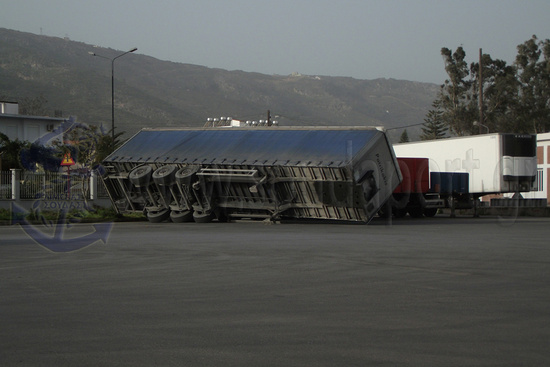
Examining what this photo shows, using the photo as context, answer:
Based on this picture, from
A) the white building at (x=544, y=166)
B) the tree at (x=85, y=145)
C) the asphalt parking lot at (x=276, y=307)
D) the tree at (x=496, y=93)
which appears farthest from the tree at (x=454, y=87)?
the asphalt parking lot at (x=276, y=307)

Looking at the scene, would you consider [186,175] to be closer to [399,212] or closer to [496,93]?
[399,212]

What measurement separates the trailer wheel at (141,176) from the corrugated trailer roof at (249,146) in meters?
0.38

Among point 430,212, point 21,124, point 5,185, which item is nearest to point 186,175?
point 5,185

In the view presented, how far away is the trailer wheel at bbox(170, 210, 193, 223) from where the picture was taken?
92.0ft

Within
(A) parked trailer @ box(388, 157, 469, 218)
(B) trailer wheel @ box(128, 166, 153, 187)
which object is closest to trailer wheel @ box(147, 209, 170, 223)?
(B) trailer wheel @ box(128, 166, 153, 187)

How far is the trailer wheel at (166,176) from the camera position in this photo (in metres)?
27.3

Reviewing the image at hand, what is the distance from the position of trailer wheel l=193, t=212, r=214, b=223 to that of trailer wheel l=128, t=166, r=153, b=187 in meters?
2.29

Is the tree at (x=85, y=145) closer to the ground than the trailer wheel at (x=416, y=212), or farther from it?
farther from it

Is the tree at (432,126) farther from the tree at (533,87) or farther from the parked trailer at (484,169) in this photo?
the parked trailer at (484,169)

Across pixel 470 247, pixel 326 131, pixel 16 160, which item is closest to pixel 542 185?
pixel 326 131

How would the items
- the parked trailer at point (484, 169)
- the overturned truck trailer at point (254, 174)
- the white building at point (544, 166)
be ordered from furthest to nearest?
1. the white building at point (544, 166)
2. the parked trailer at point (484, 169)
3. the overturned truck trailer at point (254, 174)

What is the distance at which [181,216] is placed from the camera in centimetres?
2803

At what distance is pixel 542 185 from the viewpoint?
55.1 metres

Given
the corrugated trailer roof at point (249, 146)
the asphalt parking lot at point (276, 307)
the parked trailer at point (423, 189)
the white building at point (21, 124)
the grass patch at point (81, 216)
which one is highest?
the white building at point (21, 124)
